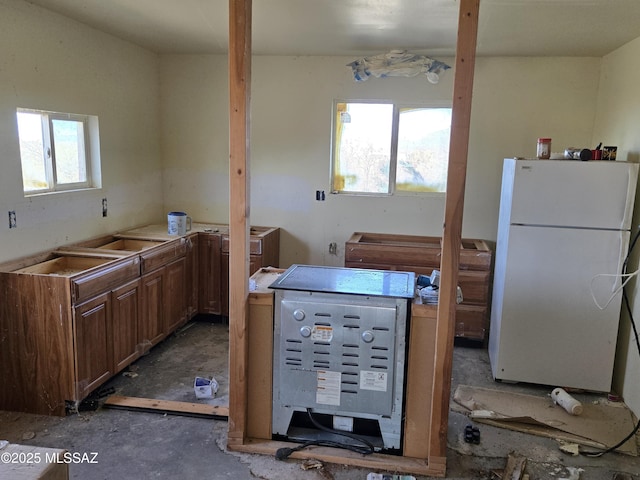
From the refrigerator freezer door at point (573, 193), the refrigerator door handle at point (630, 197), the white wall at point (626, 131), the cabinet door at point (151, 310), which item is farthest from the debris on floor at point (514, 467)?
the cabinet door at point (151, 310)

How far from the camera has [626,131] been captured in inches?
141

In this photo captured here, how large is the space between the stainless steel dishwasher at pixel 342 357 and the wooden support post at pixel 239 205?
171 millimetres

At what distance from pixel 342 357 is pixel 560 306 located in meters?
1.80

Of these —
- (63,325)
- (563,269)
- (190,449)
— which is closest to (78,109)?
(63,325)

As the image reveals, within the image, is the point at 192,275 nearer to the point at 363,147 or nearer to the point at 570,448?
the point at 363,147

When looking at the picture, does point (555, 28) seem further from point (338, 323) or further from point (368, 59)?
point (338, 323)

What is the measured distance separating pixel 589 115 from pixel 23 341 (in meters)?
4.61

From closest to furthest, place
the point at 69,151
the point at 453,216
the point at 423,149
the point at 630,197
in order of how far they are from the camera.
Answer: the point at 453,216 < the point at 630,197 < the point at 69,151 < the point at 423,149

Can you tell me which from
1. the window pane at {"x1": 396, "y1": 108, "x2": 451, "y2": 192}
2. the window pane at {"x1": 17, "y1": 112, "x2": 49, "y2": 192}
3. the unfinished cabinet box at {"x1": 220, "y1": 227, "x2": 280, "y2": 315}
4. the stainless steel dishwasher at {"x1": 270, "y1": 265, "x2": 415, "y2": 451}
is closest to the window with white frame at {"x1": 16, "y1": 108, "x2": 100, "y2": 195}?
the window pane at {"x1": 17, "y1": 112, "x2": 49, "y2": 192}

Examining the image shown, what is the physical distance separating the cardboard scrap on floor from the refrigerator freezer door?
1.20m

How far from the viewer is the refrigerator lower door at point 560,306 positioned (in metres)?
3.34

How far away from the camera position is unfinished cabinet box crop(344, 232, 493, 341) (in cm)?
412

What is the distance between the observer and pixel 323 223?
191 inches

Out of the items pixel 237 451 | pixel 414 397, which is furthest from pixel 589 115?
pixel 237 451
